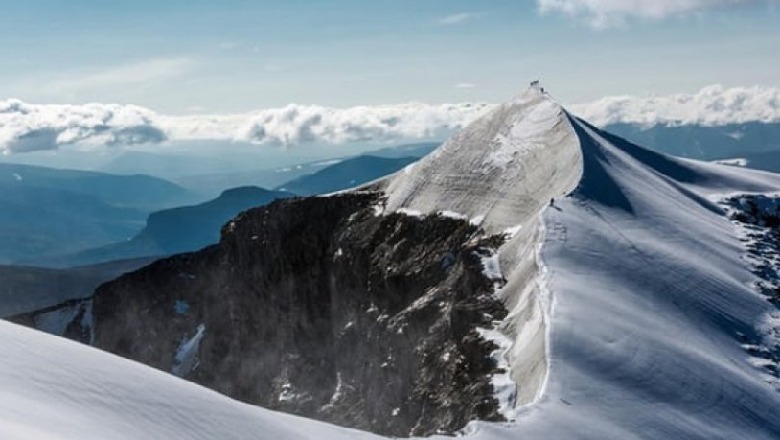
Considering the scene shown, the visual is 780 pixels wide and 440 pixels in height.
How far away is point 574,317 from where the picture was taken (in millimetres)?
52344

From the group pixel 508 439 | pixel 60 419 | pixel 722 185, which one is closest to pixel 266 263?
pixel 722 185

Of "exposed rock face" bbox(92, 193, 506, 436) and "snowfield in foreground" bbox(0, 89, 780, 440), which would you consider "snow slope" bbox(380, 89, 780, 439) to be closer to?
"snowfield in foreground" bbox(0, 89, 780, 440)

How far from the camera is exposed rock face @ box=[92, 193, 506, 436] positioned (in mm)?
75562

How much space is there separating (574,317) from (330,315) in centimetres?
7624

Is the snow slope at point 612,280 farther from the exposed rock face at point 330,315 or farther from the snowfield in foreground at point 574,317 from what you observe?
the exposed rock face at point 330,315

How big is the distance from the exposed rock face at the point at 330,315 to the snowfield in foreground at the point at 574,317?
438 cm

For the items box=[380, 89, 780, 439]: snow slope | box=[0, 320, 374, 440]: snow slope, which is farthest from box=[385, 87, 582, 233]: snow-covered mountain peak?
box=[0, 320, 374, 440]: snow slope

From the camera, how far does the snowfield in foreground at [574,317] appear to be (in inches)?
931

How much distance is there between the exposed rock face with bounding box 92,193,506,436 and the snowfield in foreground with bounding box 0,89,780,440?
4.38 m

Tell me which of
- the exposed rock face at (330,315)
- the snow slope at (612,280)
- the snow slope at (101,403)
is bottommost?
the exposed rock face at (330,315)

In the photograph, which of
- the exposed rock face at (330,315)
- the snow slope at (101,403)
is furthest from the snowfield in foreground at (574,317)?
the exposed rock face at (330,315)

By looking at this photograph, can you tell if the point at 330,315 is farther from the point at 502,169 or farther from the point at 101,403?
the point at 101,403

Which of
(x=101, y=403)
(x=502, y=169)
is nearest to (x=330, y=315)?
(x=502, y=169)

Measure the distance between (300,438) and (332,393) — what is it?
8717cm
